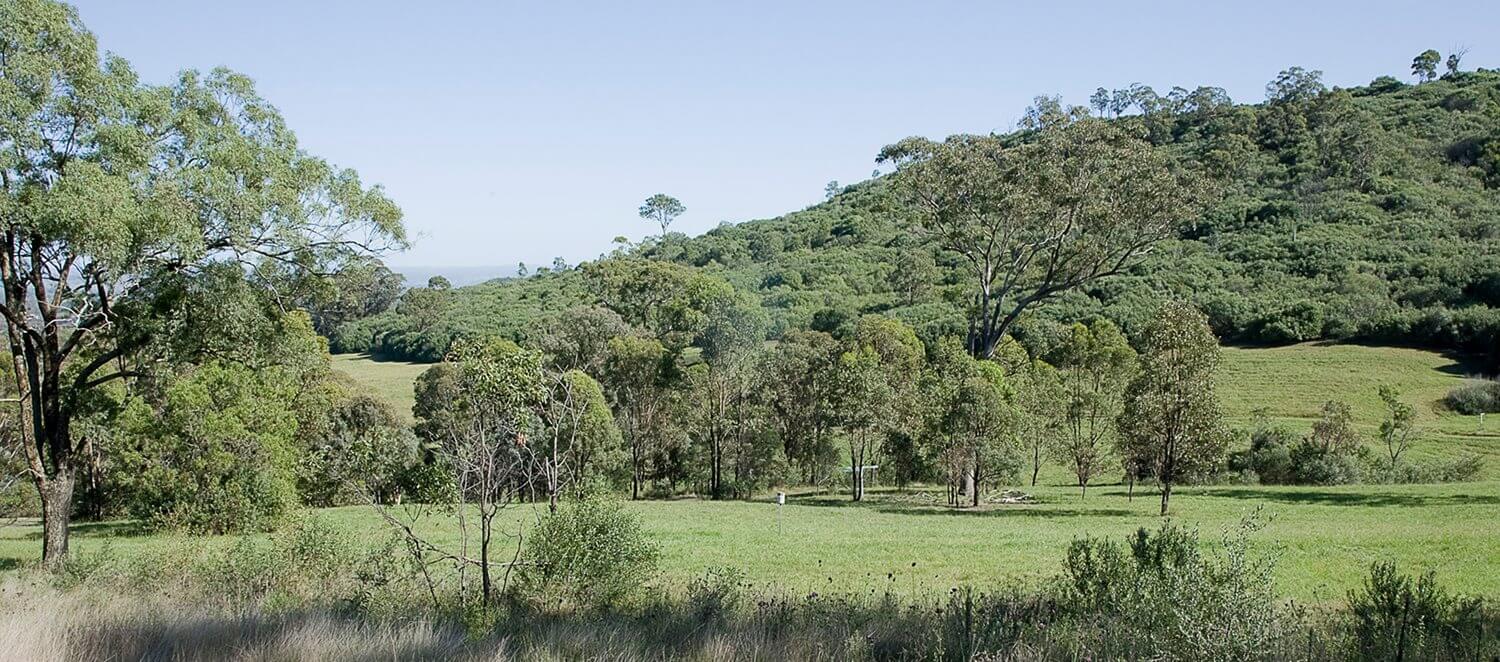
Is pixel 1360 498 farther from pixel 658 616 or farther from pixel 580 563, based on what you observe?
pixel 658 616

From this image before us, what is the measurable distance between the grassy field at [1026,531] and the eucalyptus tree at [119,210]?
3390 mm

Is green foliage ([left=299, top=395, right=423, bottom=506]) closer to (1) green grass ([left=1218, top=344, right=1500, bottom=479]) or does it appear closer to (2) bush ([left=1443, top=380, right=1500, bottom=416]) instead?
(1) green grass ([left=1218, top=344, right=1500, bottom=479])

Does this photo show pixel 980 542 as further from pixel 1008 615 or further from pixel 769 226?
pixel 769 226

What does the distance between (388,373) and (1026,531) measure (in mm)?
57128

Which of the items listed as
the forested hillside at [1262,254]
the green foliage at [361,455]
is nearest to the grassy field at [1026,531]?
the green foliage at [361,455]

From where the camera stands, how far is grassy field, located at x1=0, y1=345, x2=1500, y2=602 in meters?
15.6

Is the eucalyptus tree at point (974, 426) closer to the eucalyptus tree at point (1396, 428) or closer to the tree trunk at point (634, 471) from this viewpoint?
the tree trunk at point (634, 471)

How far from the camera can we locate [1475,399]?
49125 millimetres

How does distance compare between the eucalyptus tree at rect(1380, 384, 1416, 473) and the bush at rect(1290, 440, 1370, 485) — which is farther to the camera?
the eucalyptus tree at rect(1380, 384, 1416, 473)

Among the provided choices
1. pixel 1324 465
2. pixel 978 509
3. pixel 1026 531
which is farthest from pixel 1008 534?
pixel 1324 465

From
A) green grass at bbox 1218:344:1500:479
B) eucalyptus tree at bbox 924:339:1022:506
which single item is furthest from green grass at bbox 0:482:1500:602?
green grass at bbox 1218:344:1500:479

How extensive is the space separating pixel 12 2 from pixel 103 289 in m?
3.86

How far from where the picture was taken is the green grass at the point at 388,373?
57.8 meters

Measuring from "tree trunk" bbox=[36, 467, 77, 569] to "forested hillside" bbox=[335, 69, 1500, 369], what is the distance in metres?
32.9
